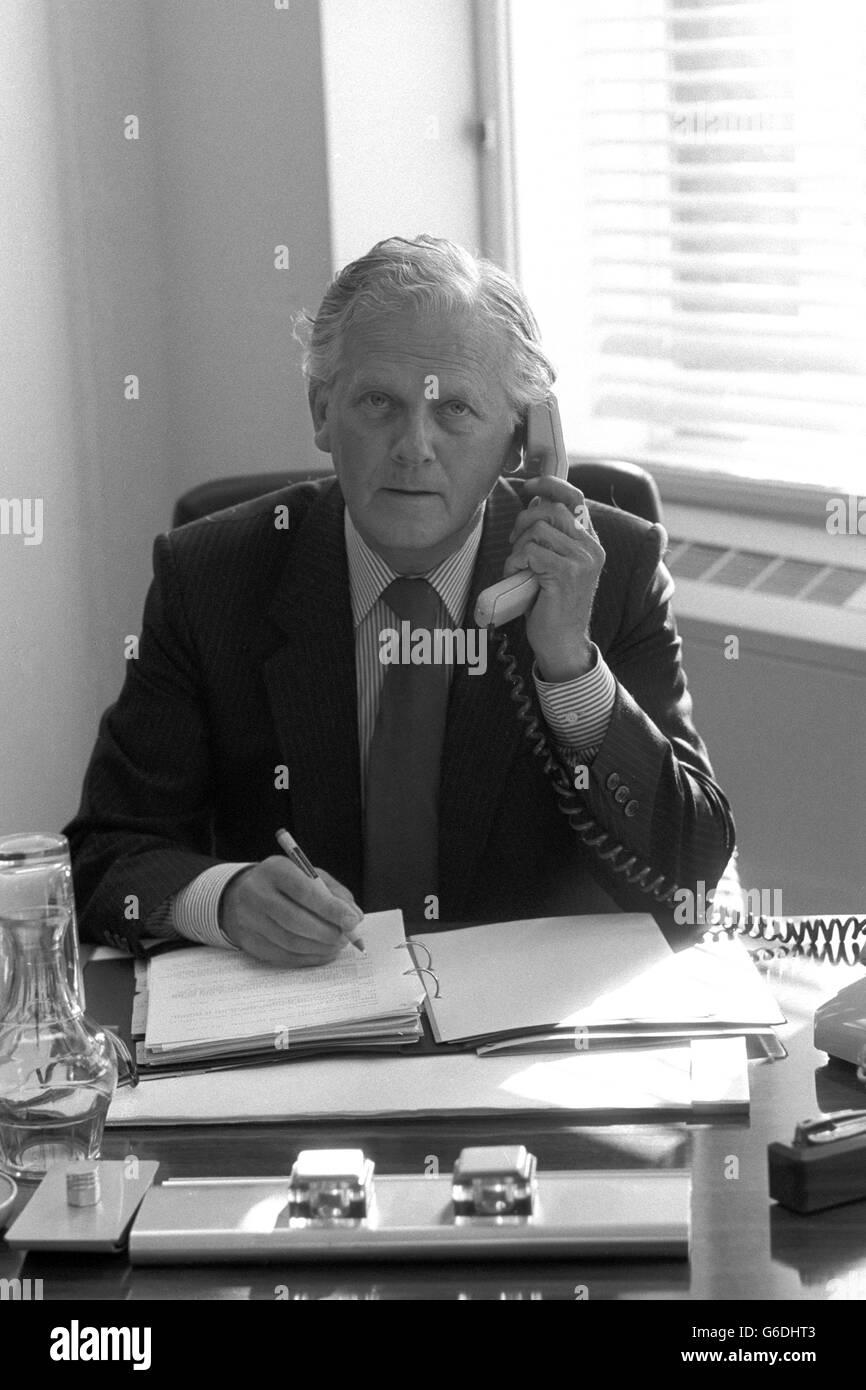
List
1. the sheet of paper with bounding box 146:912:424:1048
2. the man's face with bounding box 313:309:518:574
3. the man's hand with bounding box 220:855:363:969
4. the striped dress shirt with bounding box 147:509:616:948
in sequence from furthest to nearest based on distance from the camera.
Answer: the man's face with bounding box 313:309:518:574, the striped dress shirt with bounding box 147:509:616:948, the man's hand with bounding box 220:855:363:969, the sheet of paper with bounding box 146:912:424:1048

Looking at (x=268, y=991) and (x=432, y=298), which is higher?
(x=432, y=298)

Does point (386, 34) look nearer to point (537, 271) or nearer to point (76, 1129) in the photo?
point (537, 271)

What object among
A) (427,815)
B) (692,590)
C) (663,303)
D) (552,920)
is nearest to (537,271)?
(663,303)

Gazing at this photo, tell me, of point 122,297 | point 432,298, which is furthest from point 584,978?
point 122,297

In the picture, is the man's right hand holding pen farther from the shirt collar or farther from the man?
the shirt collar

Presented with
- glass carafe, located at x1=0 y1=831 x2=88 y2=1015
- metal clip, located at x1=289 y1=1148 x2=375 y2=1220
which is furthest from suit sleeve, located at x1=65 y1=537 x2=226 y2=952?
metal clip, located at x1=289 y1=1148 x2=375 y2=1220

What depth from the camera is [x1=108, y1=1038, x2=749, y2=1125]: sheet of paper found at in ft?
3.99

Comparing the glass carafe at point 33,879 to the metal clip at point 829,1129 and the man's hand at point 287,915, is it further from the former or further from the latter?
the metal clip at point 829,1129

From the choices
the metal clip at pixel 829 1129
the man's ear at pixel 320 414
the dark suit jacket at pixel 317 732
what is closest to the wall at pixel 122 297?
the man's ear at pixel 320 414

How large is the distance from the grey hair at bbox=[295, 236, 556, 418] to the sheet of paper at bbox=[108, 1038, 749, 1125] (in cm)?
83

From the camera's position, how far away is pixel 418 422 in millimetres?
1780

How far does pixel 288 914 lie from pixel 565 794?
1.34 ft

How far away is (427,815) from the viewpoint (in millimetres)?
1850

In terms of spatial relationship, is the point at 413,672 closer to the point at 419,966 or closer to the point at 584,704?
the point at 584,704
